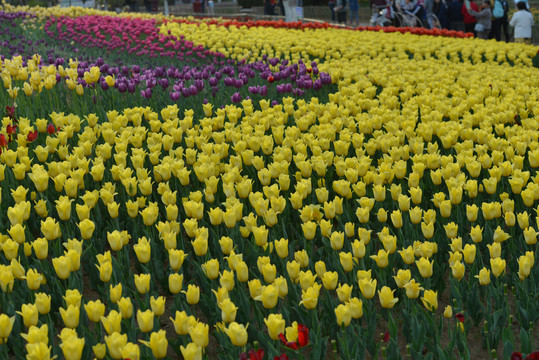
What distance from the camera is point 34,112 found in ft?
24.9

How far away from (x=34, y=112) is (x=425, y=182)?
4.57 m

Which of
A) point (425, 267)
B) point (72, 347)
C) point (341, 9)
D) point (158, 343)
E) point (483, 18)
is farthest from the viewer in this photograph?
point (341, 9)

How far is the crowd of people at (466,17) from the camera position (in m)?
16.8

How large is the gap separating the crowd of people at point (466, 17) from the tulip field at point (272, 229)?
28.9 ft

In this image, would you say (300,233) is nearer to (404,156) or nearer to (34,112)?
(404,156)

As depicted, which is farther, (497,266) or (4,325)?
(497,266)

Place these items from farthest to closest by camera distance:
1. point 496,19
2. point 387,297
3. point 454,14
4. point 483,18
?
point 454,14, point 496,19, point 483,18, point 387,297

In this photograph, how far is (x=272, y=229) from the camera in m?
4.41

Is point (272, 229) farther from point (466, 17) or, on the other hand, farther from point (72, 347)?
point (466, 17)

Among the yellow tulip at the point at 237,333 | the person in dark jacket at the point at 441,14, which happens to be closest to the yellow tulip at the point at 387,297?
the yellow tulip at the point at 237,333

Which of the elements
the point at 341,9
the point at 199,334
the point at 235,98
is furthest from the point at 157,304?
the point at 341,9

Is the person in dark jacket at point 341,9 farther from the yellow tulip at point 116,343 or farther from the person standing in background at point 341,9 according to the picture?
the yellow tulip at point 116,343

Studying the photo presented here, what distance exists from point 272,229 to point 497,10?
15565 millimetres

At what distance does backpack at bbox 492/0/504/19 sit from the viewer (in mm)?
17945
